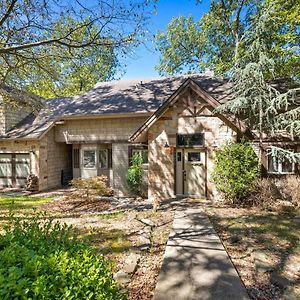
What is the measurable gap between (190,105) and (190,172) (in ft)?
10.7

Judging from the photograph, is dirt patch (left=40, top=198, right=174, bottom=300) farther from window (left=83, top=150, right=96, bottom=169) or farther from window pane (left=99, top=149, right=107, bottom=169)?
window (left=83, top=150, right=96, bottom=169)

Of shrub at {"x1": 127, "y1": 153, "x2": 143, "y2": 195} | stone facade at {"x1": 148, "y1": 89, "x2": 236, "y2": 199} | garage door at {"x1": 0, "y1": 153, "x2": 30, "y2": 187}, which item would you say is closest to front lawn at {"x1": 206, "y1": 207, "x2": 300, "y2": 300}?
stone facade at {"x1": 148, "y1": 89, "x2": 236, "y2": 199}

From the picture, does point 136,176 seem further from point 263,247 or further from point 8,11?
point 8,11

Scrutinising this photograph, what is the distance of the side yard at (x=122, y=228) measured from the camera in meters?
4.94

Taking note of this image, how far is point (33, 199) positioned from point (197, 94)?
33.5ft

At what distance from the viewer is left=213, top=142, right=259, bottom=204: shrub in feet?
33.1

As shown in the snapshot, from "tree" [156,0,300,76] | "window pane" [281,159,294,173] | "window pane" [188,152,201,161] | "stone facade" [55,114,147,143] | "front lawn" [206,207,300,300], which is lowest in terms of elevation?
"front lawn" [206,207,300,300]

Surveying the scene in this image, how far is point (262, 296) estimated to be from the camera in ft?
13.9

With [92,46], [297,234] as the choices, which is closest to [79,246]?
[297,234]

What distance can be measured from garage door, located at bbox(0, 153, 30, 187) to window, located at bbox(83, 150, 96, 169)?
3829mm

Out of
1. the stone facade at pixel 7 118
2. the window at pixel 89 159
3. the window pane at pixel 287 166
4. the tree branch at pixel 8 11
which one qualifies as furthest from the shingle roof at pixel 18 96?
the window pane at pixel 287 166

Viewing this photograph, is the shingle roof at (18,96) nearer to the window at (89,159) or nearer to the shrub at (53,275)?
the window at (89,159)

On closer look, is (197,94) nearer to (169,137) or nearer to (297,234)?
(169,137)

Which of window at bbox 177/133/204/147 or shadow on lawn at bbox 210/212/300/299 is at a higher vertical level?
window at bbox 177/133/204/147
